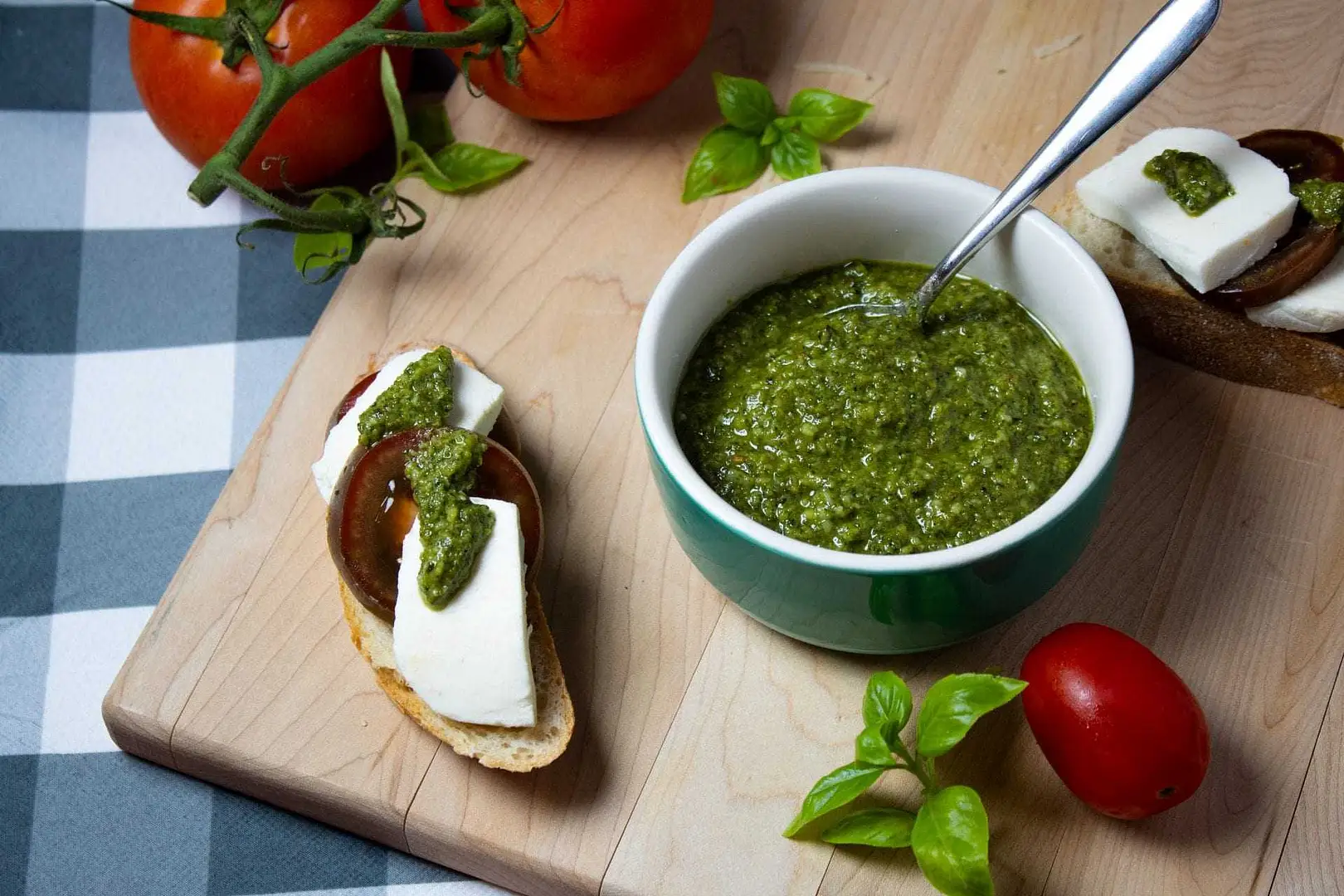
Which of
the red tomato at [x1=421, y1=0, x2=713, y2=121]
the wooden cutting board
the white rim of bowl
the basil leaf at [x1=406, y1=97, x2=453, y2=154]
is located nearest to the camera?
the white rim of bowl

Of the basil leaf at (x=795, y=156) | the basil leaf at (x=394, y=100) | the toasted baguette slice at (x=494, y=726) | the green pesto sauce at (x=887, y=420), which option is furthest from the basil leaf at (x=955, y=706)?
the basil leaf at (x=394, y=100)

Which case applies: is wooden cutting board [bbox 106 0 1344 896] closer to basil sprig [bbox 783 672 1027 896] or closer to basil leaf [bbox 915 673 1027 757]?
basil sprig [bbox 783 672 1027 896]

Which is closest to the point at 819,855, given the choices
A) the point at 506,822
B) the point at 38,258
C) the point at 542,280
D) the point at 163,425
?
the point at 506,822

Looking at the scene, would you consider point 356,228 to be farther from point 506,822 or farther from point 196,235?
point 506,822

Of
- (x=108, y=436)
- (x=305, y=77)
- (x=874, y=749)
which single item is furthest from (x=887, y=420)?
(x=108, y=436)

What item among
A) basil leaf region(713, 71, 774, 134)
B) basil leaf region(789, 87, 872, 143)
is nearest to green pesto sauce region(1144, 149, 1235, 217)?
basil leaf region(789, 87, 872, 143)

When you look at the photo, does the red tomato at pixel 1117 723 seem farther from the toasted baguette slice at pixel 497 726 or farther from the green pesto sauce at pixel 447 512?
the green pesto sauce at pixel 447 512
